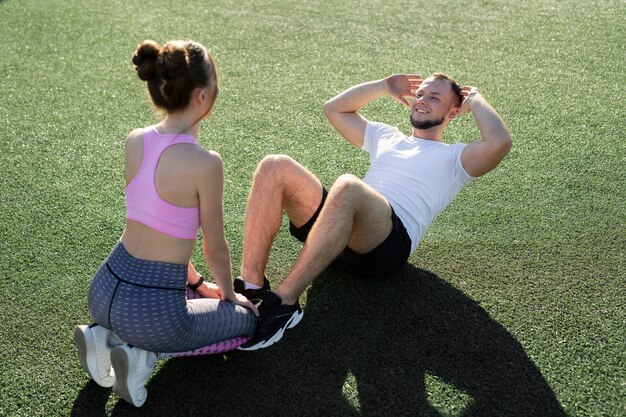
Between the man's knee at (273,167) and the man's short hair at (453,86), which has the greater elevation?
the man's short hair at (453,86)

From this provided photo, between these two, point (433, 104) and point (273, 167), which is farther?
point (433, 104)

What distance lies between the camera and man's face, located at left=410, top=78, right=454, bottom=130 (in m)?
3.50

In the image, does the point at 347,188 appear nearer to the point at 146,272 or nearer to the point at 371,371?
the point at 371,371

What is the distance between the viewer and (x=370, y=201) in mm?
2869

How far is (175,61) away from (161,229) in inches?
21.9

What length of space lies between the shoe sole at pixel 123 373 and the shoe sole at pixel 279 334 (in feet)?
1.47

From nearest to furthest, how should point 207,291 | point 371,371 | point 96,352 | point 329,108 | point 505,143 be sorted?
point 96,352 < point 371,371 < point 207,291 < point 505,143 < point 329,108

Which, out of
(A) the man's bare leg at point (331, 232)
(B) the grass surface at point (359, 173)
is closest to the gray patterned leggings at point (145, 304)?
(B) the grass surface at point (359, 173)

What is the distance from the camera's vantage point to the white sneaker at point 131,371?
2457mm

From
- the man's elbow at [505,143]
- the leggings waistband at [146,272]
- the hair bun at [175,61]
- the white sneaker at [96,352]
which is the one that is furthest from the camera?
the man's elbow at [505,143]

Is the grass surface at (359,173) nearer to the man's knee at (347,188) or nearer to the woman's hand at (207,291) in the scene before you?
the woman's hand at (207,291)

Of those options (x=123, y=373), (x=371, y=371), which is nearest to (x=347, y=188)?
(x=371, y=371)

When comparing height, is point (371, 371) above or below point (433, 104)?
below

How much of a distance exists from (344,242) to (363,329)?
388mm
